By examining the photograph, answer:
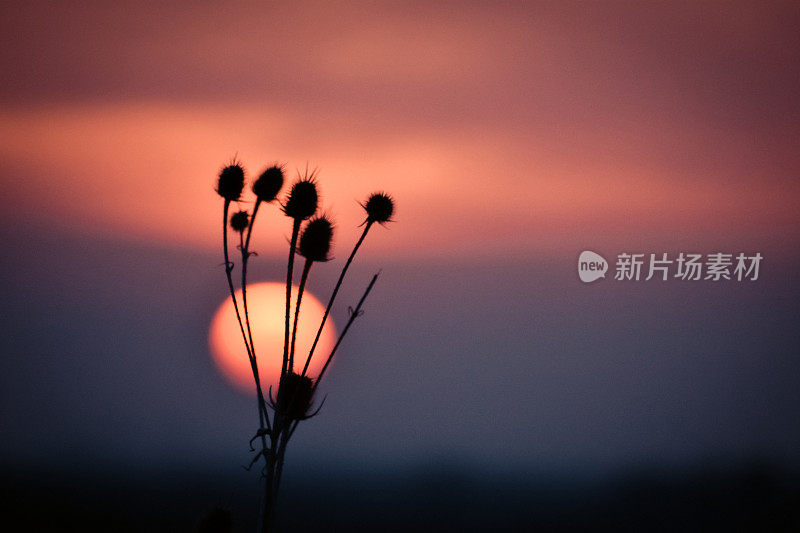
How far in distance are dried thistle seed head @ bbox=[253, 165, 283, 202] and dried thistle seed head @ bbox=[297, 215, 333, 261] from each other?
15 centimetres

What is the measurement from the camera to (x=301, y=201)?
6.33ft

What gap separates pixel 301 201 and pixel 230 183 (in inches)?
9.4

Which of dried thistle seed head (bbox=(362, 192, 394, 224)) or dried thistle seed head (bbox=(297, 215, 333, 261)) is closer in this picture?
dried thistle seed head (bbox=(297, 215, 333, 261))

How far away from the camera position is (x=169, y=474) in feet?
65.9

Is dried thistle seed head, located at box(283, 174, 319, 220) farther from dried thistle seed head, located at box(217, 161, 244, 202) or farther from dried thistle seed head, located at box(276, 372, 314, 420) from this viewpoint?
dried thistle seed head, located at box(276, 372, 314, 420)

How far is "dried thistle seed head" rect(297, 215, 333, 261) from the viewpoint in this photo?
6.34 ft

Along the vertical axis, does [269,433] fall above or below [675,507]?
above

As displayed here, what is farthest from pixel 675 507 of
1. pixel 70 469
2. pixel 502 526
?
pixel 70 469

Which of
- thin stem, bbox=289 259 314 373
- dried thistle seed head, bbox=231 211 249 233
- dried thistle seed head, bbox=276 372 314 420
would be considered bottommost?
dried thistle seed head, bbox=276 372 314 420

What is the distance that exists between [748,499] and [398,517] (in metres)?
13.0

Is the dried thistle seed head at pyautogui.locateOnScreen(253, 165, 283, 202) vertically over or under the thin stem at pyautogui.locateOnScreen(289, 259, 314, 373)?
over

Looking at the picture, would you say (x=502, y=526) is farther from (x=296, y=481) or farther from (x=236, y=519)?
(x=236, y=519)

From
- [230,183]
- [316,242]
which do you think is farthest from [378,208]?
[230,183]

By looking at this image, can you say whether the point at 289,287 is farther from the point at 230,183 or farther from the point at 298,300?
the point at 230,183
